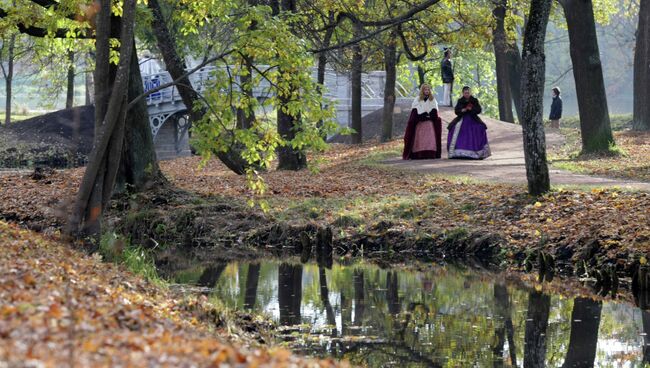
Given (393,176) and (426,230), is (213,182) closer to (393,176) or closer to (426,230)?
(393,176)

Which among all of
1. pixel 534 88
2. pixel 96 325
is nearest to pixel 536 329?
pixel 96 325

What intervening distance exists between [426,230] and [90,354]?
12.1 m

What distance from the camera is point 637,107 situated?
110 feet

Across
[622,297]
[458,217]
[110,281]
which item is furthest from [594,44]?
[110,281]

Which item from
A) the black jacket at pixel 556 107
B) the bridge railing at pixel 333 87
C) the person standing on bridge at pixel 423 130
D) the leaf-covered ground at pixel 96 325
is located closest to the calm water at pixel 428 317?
the leaf-covered ground at pixel 96 325

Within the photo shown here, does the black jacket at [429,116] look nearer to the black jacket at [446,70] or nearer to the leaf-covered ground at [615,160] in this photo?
the leaf-covered ground at [615,160]

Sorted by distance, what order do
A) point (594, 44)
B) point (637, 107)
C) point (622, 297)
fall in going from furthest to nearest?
point (637, 107)
point (594, 44)
point (622, 297)

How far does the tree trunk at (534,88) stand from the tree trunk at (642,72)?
16603mm

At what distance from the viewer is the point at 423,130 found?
27172 mm

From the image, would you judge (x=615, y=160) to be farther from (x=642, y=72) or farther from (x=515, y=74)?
(x=515, y=74)

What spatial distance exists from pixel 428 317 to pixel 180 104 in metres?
37.8

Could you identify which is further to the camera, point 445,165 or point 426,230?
point 445,165

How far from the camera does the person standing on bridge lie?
88.3 ft

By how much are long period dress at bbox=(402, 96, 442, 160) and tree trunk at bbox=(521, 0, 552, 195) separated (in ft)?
31.7
